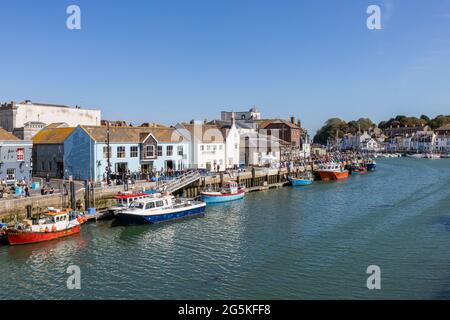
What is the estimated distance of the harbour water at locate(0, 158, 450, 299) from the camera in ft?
68.1

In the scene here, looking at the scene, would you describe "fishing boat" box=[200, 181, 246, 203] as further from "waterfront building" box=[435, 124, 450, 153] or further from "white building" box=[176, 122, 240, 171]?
"waterfront building" box=[435, 124, 450, 153]

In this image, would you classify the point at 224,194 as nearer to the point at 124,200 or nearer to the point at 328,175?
the point at 124,200

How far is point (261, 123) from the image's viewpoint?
323ft

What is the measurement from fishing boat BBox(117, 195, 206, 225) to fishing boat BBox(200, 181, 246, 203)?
6895 millimetres

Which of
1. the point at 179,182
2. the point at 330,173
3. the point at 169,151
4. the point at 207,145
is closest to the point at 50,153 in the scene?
the point at 169,151

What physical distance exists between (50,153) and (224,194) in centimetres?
2028

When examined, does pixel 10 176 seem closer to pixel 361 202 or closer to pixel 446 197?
pixel 361 202

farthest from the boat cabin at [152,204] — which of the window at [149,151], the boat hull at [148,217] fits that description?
the window at [149,151]

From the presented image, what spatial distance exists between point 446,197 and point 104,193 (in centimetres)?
3630

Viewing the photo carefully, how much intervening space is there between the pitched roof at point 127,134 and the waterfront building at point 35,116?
41.9 feet

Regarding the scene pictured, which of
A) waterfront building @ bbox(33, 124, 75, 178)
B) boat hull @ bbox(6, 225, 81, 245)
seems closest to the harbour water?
boat hull @ bbox(6, 225, 81, 245)

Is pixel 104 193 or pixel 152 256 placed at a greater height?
pixel 104 193

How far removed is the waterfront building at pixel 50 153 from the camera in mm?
49500
